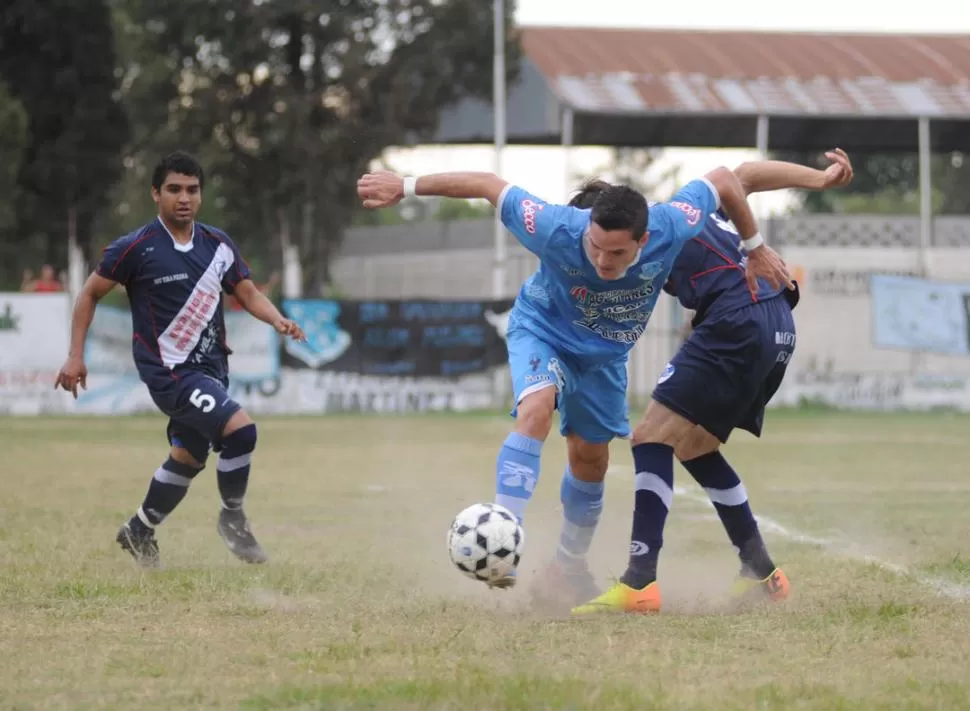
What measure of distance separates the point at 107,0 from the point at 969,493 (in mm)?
21825

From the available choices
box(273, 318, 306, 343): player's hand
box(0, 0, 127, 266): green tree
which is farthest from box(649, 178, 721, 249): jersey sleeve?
box(0, 0, 127, 266): green tree

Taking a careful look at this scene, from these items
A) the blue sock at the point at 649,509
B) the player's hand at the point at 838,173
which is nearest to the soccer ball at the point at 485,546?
the blue sock at the point at 649,509

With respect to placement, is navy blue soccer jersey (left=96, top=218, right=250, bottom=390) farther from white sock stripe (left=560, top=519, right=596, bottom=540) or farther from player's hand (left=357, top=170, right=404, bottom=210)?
white sock stripe (left=560, top=519, right=596, bottom=540)

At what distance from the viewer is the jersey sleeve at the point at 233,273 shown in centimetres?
788

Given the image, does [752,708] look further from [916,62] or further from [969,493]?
[916,62]

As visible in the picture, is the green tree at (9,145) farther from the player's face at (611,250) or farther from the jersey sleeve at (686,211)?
the player's face at (611,250)

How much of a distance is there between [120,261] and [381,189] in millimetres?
1945

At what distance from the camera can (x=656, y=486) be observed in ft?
21.0

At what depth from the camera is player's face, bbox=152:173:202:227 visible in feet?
24.9

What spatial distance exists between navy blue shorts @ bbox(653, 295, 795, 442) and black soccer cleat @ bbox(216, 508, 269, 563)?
7.69 ft

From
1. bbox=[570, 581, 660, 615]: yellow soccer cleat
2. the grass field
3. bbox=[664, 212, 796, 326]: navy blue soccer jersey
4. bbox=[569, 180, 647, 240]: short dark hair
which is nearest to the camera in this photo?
the grass field

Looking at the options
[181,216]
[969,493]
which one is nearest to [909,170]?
[969,493]

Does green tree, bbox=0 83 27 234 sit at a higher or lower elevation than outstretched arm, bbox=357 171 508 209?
lower

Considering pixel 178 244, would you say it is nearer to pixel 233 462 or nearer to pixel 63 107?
pixel 233 462
